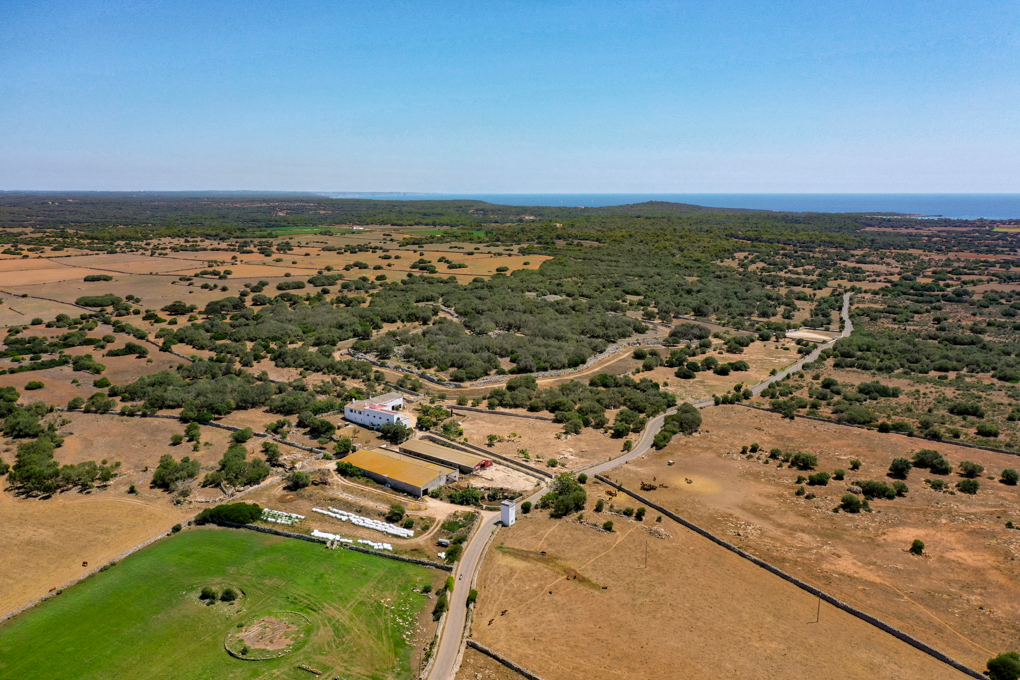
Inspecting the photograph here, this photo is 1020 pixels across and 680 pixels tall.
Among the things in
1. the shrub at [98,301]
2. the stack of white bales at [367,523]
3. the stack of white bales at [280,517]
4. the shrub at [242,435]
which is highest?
the shrub at [98,301]

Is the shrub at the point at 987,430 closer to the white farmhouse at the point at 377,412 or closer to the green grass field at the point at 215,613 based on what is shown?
the green grass field at the point at 215,613

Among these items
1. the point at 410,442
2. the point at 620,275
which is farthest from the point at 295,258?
the point at 410,442

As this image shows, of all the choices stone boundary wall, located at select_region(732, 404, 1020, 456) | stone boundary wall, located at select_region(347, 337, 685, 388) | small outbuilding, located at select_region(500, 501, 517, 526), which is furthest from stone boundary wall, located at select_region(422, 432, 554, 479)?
stone boundary wall, located at select_region(732, 404, 1020, 456)

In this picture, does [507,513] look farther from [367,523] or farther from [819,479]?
[819,479]

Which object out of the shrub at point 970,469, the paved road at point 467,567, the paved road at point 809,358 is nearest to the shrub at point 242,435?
the paved road at point 467,567

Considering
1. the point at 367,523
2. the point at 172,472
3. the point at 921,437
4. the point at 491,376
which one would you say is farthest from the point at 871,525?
the point at 172,472

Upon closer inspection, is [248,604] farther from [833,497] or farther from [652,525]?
[833,497]
